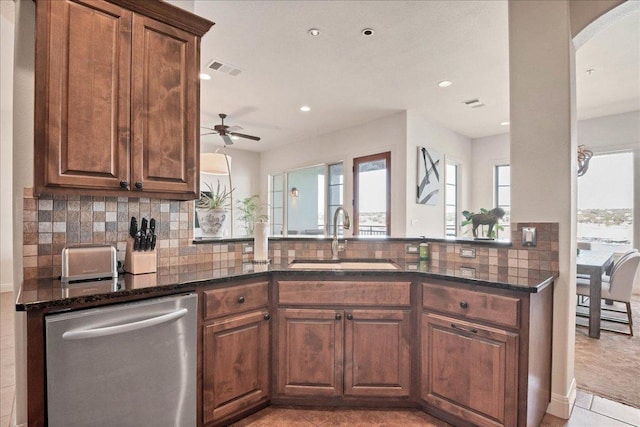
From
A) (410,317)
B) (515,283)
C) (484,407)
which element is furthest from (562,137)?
(484,407)

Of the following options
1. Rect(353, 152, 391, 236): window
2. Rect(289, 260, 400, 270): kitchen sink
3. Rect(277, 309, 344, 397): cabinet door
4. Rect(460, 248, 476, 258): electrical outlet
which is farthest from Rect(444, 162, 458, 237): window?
Rect(277, 309, 344, 397): cabinet door

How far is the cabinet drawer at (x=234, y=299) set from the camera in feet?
5.98

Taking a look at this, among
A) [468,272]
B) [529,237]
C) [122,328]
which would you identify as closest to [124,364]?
[122,328]

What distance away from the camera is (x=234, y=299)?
192 cm

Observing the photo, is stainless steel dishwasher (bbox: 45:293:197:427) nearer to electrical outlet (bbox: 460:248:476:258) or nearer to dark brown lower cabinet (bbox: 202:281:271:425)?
dark brown lower cabinet (bbox: 202:281:271:425)

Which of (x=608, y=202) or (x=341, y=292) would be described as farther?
(x=608, y=202)

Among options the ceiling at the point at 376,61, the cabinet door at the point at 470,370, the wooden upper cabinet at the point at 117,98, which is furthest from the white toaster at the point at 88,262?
the cabinet door at the point at 470,370

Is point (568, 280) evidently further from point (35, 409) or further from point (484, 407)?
point (35, 409)

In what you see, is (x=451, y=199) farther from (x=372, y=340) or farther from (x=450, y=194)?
(x=372, y=340)

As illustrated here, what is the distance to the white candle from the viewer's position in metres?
2.44

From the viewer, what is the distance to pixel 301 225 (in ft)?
24.8

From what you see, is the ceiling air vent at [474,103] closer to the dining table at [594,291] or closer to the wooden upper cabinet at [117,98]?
the dining table at [594,291]

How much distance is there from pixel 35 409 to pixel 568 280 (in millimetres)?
2802

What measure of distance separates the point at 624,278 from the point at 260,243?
383 cm
